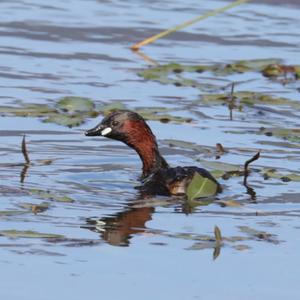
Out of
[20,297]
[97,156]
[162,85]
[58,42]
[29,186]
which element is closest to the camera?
[20,297]

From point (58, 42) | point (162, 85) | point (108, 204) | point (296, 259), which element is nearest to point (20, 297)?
point (296, 259)

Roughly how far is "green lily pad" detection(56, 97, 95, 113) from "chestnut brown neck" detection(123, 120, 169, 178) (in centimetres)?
182

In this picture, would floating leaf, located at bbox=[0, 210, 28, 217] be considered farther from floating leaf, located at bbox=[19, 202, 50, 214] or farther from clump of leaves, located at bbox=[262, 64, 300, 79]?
clump of leaves, located at bbox=[262, 64, 300, 79]

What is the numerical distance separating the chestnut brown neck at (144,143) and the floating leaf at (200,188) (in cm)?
105

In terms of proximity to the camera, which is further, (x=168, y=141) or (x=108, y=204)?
(x=168, y=141)

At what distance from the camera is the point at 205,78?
15750 mm

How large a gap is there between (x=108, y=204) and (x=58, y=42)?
7.57 meters

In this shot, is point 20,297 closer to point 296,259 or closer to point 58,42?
point 296,259

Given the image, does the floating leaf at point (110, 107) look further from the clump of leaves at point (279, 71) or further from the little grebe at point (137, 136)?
the clump of leaves at point (279, 71)

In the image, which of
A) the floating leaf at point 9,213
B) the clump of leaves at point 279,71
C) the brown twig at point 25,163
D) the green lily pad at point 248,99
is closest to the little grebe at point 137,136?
the brown twig at point 25,163

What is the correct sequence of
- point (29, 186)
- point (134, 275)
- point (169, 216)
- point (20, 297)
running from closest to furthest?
point (20, 297), point (134, 275), point (169, 216), point (29, 186)

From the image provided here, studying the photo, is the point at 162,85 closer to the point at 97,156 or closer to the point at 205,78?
the point at 205,78

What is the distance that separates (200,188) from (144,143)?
4.33 ft

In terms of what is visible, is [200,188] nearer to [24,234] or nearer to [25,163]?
[25,163]
